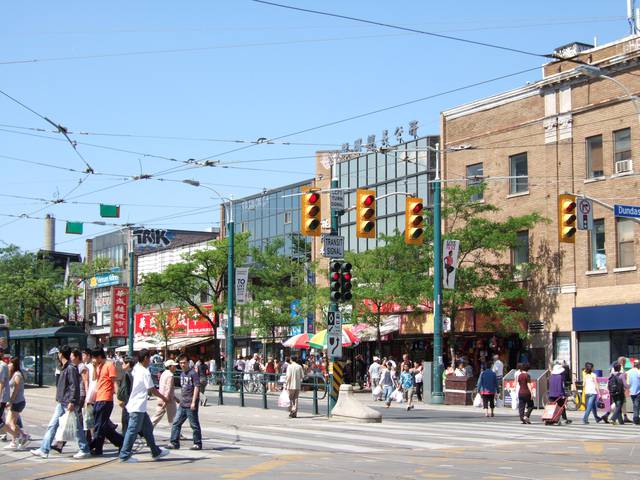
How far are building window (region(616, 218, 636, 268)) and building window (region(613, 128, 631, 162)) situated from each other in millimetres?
2315

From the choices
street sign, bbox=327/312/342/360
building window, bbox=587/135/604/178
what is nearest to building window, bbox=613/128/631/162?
building window, bbox=587/135/604/178

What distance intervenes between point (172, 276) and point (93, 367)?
36657 millimetres

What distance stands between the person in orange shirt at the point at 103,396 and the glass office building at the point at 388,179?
34037 mm

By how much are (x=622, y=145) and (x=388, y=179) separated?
1848cm

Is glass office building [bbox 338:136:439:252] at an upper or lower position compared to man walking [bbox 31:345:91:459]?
upper

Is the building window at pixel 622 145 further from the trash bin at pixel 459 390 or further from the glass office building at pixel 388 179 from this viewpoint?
the glass office building at pixel 388 179

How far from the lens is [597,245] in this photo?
3684 centimetres

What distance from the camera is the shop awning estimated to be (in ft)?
144

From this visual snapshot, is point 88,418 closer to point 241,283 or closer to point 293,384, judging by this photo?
point 293,384

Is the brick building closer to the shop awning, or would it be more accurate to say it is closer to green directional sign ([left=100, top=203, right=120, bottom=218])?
the shop awning

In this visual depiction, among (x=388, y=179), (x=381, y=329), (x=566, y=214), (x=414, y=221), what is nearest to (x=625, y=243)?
(x=566, y=214)

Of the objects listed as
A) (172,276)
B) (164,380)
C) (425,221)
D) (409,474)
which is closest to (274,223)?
(172,276)

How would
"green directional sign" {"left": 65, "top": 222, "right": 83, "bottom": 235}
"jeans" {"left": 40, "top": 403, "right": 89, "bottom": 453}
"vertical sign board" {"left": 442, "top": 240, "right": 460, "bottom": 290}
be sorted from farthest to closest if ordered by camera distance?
"green directional sign" {"left": 65, "top": 222, "right": 83, "bottom": 235}
"vertical sign board" {"left": 442, "top": 240, "right": 460, "bottom": 290}
"jeans" {"left": 40, "top": 403, "right": 89, "bottom": 453}

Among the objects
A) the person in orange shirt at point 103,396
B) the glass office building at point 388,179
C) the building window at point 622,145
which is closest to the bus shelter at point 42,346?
the glass office building at point 388,179
